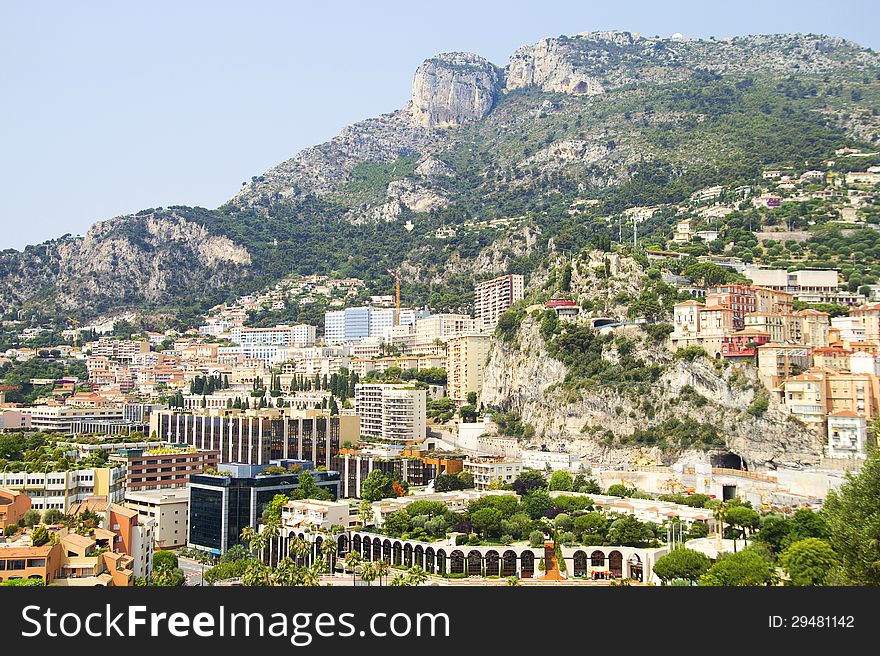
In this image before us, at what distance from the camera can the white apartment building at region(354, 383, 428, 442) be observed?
80375mm

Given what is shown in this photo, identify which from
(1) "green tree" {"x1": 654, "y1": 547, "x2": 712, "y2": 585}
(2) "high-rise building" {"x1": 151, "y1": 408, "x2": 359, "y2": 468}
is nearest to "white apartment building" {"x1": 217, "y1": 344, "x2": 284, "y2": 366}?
(2) "high-rise building" {"x1": 151, "y1": 408, "x2": 359, "y2": 468}

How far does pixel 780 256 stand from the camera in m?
88.9

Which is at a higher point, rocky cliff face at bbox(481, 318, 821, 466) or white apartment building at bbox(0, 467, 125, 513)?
rocky cliff face at bbox(481, 318, 821, 466)

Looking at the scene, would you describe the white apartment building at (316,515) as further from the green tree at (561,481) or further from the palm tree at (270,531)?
the green tree at (561,481)

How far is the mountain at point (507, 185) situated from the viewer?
133 m

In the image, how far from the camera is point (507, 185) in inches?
6614

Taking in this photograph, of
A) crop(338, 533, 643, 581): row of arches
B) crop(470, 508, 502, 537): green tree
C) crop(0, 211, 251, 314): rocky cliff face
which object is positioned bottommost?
crop(338, 533, 643, 581): row of arches

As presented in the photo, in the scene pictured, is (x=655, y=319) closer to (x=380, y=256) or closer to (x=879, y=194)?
(x=879, y=194)

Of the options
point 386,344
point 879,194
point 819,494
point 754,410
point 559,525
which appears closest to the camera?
point 559,525

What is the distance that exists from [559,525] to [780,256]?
161 ft

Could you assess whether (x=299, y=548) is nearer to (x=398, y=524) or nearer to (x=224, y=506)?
(x=398, y=524)

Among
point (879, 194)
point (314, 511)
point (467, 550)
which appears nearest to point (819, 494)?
point (467, 550)

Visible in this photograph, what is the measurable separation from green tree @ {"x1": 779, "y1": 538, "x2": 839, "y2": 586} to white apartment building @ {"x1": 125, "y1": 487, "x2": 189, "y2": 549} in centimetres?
3730

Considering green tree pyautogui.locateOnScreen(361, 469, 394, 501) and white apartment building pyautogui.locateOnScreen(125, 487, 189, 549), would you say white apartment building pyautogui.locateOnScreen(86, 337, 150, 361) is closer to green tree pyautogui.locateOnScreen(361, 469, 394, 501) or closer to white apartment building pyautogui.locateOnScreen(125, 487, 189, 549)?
white apartment building pyautogui.locateOnScreen(125, 487, 189, 549)
